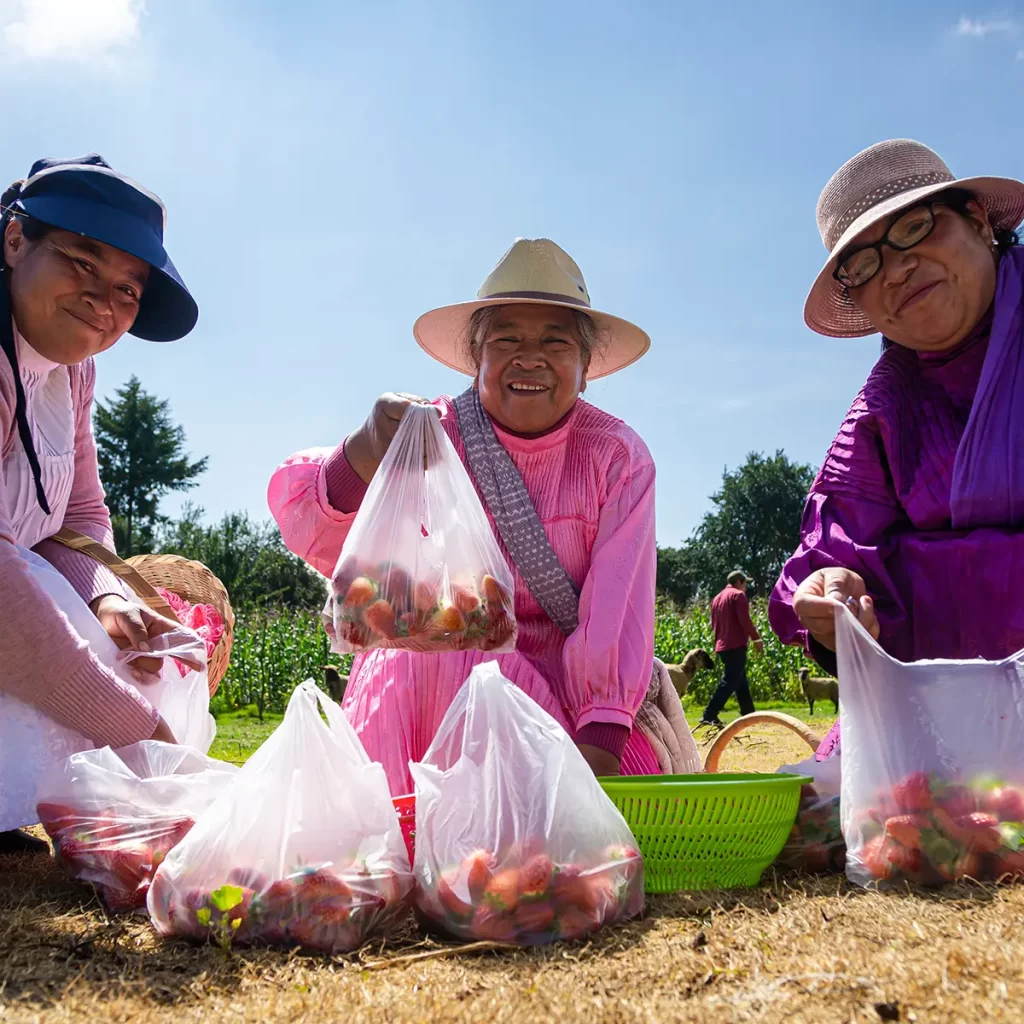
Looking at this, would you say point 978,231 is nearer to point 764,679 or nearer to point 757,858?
point 757,858

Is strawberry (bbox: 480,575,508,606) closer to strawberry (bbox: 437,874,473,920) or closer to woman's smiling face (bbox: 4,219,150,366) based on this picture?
strawberry (bbox: 437,874,473,920)

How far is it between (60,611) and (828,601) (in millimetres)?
1775

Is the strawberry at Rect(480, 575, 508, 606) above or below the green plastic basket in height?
above

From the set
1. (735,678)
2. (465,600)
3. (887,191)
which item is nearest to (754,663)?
(735,678)

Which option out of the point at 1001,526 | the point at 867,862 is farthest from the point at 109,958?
the point at 1001,526

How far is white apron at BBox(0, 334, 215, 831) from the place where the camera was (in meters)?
2.13

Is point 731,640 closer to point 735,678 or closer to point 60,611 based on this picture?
point 735,678

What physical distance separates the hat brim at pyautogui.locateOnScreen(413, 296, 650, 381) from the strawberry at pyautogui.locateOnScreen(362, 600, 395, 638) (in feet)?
3.12

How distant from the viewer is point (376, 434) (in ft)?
8.27

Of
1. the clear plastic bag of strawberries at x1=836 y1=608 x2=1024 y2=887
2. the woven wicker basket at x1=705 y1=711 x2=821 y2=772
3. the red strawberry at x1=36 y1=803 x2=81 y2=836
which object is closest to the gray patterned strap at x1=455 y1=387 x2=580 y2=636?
the woven wicker basket at x1=705 y1=711 x2=821 y2=772

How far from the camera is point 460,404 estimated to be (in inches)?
110

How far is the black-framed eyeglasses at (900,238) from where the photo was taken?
2285mm

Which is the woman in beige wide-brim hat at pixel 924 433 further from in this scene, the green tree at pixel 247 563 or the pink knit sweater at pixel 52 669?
the green tree at pixel 247 563

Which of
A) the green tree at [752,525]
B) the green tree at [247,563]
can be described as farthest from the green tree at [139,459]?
the green tree at [752,525]
